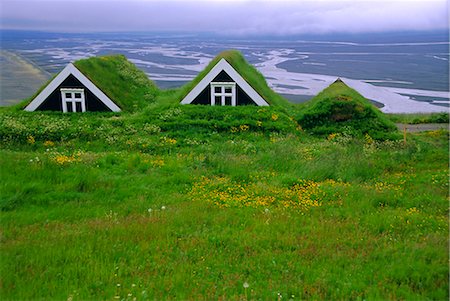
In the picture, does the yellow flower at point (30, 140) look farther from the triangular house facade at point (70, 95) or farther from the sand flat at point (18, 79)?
the sand flat at point (18, 79)

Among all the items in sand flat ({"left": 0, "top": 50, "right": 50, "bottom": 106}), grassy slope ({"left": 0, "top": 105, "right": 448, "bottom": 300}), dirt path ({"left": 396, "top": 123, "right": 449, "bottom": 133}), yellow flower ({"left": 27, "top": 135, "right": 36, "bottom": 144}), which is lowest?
dirt path ({"left": 396, "top": 123, "right": 449, "bottom": 133})

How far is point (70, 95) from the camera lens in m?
21.7

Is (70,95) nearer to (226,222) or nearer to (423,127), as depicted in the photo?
(226,222)

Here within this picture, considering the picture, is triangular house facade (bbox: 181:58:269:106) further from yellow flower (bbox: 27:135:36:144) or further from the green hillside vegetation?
yellow flower (bbox: 27:135:36:144)

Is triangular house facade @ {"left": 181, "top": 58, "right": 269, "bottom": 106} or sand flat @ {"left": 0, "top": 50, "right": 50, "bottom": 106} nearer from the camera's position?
triangular house facade @ {"left": 181, "top": 58, "right": 269, "bottom": 106}

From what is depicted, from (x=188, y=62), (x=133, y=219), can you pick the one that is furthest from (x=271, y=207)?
(x=188, y=62)

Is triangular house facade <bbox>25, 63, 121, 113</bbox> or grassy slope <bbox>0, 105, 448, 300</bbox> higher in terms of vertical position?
triangular house facade <bbox>25, 63, 121, 113</bbox>

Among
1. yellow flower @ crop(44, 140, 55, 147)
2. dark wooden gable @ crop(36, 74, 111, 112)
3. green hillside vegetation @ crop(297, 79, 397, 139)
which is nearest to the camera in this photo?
yellow flower @ crop(44, 140, 55, 147)

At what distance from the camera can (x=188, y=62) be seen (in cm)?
6744

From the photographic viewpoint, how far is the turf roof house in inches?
844

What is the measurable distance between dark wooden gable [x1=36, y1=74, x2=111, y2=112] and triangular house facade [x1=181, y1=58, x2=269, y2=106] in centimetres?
466

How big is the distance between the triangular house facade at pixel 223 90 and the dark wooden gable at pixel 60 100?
4.66 metres

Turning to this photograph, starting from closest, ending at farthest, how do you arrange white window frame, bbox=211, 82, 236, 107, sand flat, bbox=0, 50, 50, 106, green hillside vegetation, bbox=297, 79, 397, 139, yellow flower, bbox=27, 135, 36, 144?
yellow flower, bbox=27, 135, 36, 144 < green hillside vegetation, bbox=297, 79, 397, 139 < white window frame, bbox=211, 82, 236, 107 < sand flat, bbox=0, 50, 50, 106

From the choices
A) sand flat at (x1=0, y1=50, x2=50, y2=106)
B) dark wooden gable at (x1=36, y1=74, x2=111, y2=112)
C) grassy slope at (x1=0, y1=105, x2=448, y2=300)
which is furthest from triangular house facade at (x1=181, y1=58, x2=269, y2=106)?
sand flat at (x1=0, y1=50, x2=50, y2=106)
